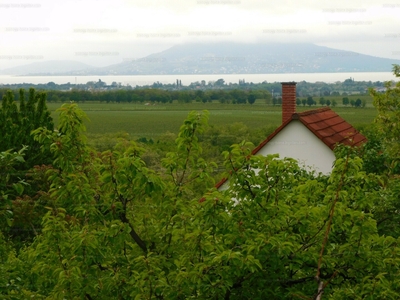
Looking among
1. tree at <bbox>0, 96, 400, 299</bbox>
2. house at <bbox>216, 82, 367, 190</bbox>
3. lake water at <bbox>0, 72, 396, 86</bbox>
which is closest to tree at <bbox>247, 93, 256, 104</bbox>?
lake water at <bbox>0, 72, 396, 86</bbox>

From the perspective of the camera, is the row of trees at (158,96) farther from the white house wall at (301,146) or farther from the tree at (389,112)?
the tree at (389,112)

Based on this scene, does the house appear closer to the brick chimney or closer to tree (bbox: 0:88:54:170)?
the brick chimney

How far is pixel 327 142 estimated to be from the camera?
50.9 ft

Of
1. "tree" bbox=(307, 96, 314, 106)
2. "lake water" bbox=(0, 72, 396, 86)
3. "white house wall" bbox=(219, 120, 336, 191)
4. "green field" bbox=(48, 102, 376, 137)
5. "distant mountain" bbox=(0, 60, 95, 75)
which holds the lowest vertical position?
"white house wall" bbox=(219, 120, 336, 191)

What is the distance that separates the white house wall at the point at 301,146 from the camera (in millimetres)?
15719

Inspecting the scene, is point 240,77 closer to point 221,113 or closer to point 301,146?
point 221,113

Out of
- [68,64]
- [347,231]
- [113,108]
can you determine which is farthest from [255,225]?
[68,64]

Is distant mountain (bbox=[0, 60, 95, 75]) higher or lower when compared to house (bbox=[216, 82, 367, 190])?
higher

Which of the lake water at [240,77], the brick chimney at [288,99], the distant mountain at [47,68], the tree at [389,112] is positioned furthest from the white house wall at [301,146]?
the distant mountain at [47,68]

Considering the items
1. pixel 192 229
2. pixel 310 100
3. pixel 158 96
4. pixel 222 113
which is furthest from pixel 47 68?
pixel 192 229

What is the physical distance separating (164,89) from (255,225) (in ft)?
57.8

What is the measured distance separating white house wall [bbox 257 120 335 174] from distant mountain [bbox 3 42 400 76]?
487 centimetres

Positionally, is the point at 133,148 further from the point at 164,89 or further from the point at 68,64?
the point at 68,64

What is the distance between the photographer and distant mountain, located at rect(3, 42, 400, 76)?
22.8 meters
